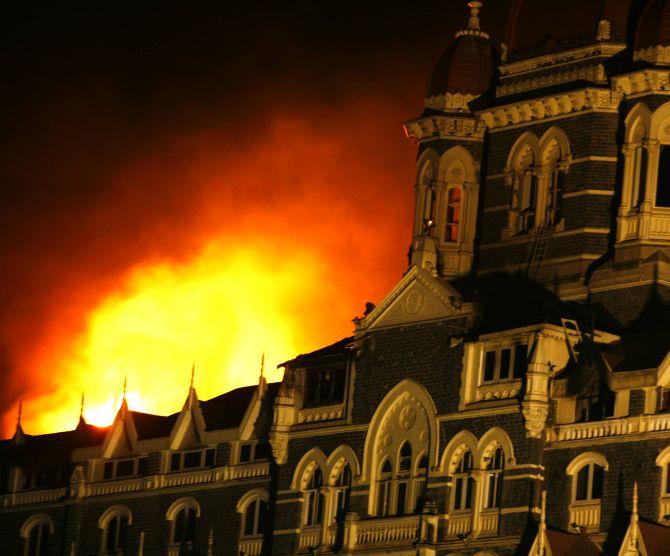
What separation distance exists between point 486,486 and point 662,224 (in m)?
10.2

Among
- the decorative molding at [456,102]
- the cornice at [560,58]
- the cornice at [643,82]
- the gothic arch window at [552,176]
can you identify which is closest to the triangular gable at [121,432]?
the decorative molding at [456,102]

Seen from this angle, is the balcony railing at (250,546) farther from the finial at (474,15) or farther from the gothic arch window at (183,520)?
the finial at (474,15)

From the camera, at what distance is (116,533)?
92.6 metres

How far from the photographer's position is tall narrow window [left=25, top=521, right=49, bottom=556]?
95062mm

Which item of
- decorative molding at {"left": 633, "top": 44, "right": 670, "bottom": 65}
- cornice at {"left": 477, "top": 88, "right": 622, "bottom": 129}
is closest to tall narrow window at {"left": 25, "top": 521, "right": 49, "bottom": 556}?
cornice at {"left": 477, "top": 88, "right": 622, "bottom": 129}

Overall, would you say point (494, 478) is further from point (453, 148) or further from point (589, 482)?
point (453, 148)

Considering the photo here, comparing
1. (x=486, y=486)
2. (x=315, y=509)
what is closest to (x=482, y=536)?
(x=486, y=486)

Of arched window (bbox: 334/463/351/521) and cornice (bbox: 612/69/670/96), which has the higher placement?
cornice (bbox: 612/69/670/96)

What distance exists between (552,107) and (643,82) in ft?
11.9

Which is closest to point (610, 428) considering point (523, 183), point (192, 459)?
point (523, 183)

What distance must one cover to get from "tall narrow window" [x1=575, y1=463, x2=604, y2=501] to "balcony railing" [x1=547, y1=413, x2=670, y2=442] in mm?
868

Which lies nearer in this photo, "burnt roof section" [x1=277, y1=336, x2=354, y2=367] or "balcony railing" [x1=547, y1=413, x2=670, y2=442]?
"balcony railing" [x1=547, y1=413, x2=670, y2=442]

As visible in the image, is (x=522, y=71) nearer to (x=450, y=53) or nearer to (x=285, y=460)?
(x=450, y=53)

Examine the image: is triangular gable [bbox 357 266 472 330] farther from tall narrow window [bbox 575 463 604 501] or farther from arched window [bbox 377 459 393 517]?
tall narrow window [bbox 575 463 604 501]
